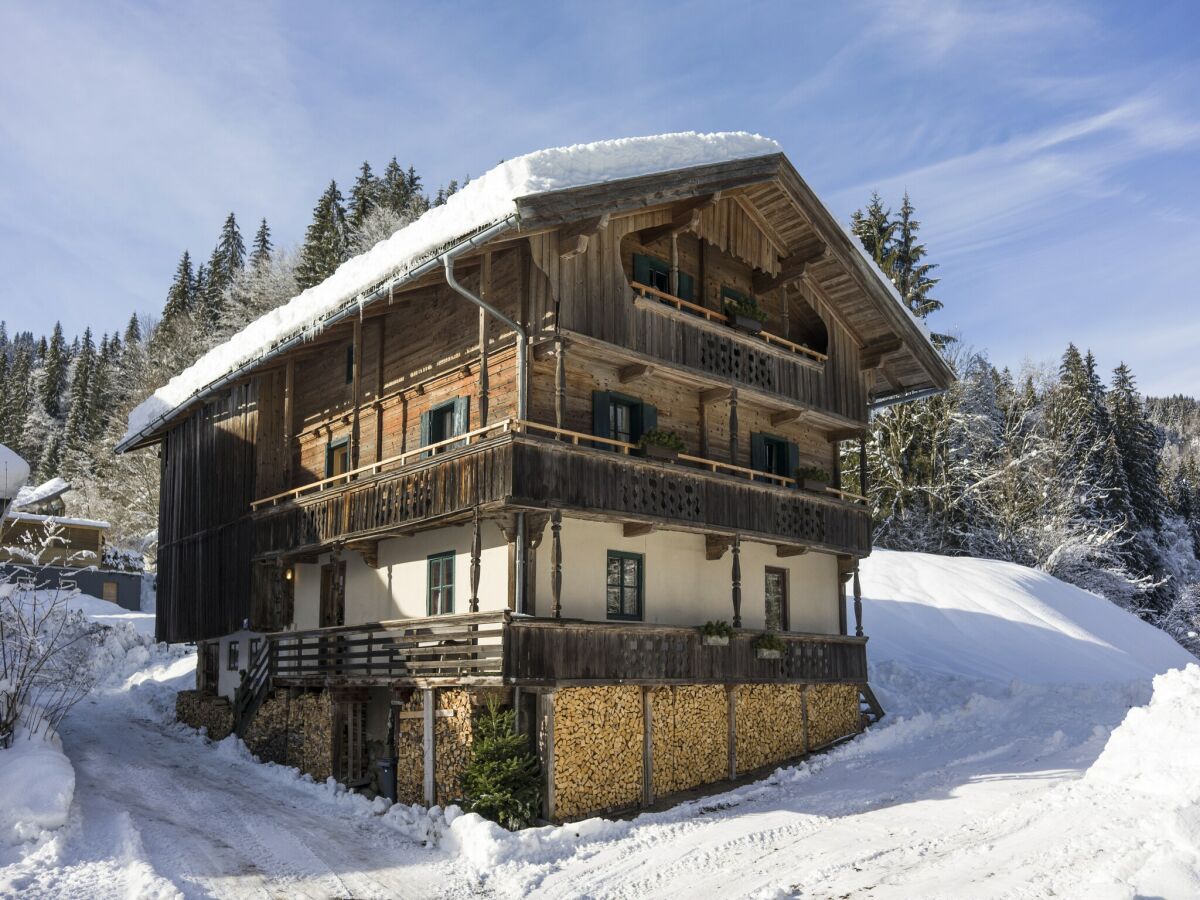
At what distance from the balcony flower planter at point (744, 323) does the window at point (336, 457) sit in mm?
9658

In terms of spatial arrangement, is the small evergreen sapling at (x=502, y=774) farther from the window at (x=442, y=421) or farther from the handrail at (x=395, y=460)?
the window at (x=442, y=421)

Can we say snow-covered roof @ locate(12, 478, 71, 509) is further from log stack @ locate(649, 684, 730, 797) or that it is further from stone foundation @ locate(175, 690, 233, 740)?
log stack @ locate(649, 684, 730, 797)

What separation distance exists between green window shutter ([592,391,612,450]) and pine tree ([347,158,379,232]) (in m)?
40.0

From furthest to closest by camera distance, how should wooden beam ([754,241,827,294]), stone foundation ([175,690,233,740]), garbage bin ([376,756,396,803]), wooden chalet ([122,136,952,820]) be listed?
stone foundation ([175,690,233,740]) → wooden beam ([754,241,827,294]) → garbage bin ([376,756,396,803]) → wooden chalet ([122,136,952,820])

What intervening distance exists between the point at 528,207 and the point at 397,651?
8568 millimetres

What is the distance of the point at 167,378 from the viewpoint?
5312 cm

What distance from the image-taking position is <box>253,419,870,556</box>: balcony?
1864 cm

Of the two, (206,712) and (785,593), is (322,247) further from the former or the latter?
(785,593)

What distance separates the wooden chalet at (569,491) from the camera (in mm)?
19094

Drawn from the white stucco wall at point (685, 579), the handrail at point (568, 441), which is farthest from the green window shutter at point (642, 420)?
the white stucco wall at point (685, 579)

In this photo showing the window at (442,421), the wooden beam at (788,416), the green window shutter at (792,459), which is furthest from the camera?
the green window shutter at (792,459)

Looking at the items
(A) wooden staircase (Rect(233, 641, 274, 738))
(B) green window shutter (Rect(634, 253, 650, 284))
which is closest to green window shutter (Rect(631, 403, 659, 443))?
(B) green window shutter (Rect(634, 253, 650, 284))

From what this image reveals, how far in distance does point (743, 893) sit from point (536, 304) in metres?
11.1

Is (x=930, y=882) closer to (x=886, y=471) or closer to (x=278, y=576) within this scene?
(x=278, y=576)
